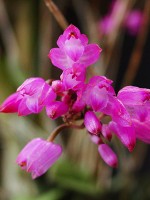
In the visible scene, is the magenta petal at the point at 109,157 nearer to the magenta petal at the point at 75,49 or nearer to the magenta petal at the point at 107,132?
the magenta petal at the point at 107,132

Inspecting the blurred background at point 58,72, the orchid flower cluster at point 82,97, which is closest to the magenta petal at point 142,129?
the orchid flower cluster at point 82,97

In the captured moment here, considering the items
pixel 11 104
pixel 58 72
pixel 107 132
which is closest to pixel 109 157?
pixel 107 132

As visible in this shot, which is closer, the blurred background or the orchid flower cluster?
the orchid flower cluster

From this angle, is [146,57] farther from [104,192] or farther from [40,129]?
[104,192]

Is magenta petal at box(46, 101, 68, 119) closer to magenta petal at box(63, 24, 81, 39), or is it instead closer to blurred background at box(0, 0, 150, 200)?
magenta petal at box(63, 24, 81, 39)

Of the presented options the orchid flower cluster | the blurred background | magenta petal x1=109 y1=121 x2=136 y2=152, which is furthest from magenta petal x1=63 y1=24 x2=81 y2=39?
the blurred background

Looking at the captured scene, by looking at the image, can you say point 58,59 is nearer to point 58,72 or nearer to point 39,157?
point 39,157
